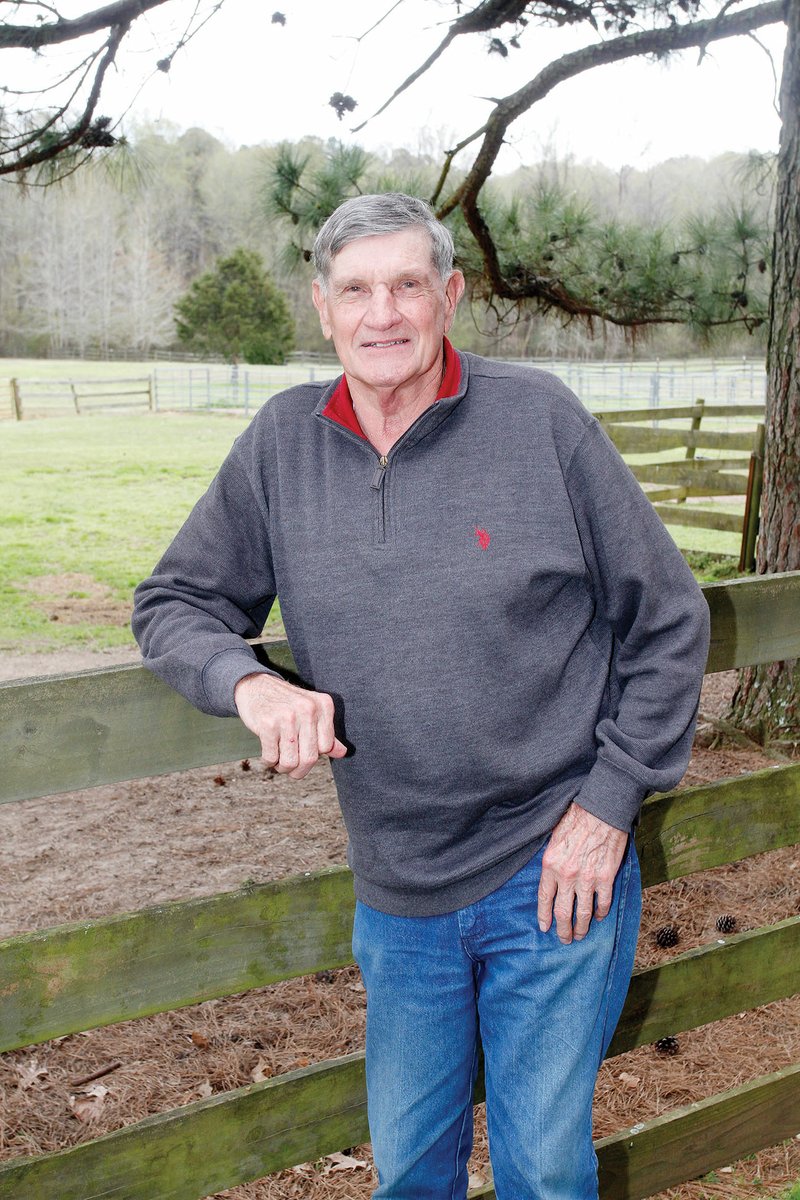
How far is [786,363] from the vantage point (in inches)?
187

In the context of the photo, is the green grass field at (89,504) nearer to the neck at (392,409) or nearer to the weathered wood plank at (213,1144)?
the weathered wood plank at (213,1144)

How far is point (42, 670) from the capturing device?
7.60 m

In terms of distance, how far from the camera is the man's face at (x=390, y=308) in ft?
5.77

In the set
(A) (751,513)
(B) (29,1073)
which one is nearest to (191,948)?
(B) (29,1073)

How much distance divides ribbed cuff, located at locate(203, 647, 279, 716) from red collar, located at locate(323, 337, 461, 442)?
1.31 ft

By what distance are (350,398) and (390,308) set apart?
0.51 feet

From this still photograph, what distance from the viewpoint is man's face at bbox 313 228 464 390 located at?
1.76 meters

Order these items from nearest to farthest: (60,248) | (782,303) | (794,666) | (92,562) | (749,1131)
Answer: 1. (749,1131)
2. (782,303)
3. (794,666)
4. (92,562)
5. (60,248)

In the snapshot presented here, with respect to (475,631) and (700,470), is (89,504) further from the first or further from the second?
(475,631)

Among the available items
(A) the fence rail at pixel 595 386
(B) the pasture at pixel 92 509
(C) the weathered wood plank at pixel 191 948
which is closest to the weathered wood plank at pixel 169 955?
(C) the weathered wood plank at pixel 191 948

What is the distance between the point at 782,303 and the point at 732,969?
319 cm

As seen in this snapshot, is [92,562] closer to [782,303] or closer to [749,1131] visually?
[782,303]

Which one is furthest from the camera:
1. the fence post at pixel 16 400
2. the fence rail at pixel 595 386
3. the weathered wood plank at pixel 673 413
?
the fence rail at pixel 595 386

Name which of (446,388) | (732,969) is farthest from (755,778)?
(446,388)
